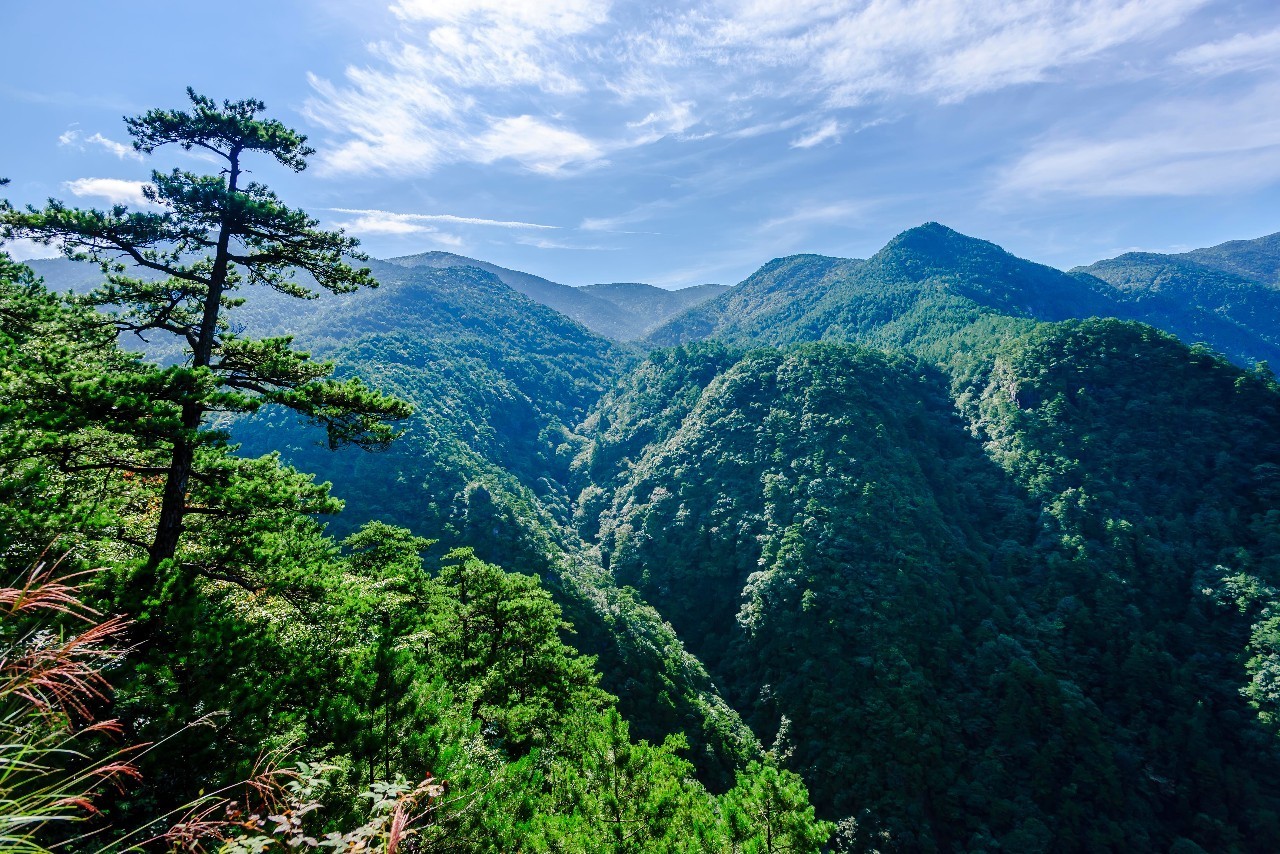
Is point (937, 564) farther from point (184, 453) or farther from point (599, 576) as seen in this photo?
point (184, 453)

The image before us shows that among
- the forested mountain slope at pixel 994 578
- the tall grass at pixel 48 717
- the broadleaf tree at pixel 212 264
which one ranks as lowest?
the forested mountain slope at pixel 994 578

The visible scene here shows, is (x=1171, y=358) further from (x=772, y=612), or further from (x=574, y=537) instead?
(x=574, y=537)

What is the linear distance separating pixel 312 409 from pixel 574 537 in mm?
99838

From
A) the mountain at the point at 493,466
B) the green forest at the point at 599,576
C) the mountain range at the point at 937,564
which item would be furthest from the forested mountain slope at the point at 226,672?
the mountain range at the point at 937,564

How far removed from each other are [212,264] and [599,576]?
3071 inches

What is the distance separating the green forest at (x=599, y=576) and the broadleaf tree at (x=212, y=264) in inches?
3.3

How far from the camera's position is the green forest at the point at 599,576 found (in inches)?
285

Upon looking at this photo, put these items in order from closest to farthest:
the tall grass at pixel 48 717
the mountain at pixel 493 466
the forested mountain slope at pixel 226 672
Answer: the tall grass at pixel 48 717, the forested mountain slope at pixel 226 672, the mountain at pixel 493 466

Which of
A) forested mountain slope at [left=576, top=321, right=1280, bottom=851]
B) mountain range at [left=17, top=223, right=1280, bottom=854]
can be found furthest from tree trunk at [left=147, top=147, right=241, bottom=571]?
forested mountain slope at [left=576, top=321, right=1280, bottom=851]

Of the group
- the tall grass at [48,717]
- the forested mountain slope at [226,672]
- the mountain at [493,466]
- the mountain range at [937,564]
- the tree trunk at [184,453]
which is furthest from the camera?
the mountain at [493,466]

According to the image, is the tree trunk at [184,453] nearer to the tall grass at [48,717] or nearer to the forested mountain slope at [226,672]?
the forested mountain slope at [226,672]

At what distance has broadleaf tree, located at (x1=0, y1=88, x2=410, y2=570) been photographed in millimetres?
9469

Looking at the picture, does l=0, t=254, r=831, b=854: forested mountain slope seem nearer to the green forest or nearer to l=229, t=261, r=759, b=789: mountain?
the green forest

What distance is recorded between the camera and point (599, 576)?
275ft
